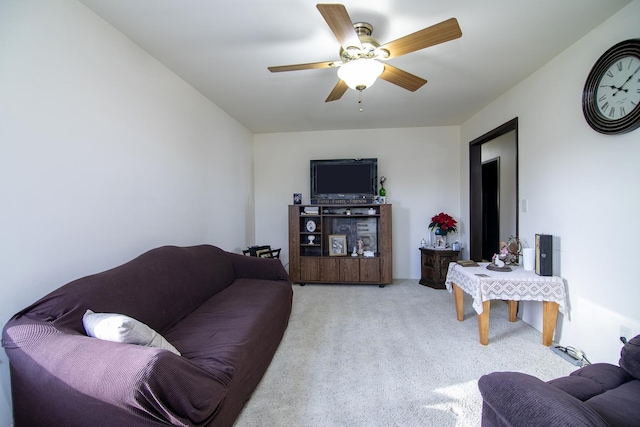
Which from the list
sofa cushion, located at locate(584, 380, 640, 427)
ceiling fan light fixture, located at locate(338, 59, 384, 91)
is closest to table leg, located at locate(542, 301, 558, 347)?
sofa cushion, located at locate(584, 380, 640, 427)

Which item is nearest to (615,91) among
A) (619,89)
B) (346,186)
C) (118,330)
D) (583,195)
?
(619,89)

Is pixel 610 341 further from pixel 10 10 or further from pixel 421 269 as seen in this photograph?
pixel 10 10

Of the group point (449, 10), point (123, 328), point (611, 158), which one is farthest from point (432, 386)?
point (449, 10)

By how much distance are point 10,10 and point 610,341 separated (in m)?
4.05

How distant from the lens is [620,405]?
3.35ft

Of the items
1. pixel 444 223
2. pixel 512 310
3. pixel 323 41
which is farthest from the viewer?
pixel 444 223

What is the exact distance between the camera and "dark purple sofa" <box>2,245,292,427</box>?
0.98 metres

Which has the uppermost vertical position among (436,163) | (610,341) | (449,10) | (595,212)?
(449,10)

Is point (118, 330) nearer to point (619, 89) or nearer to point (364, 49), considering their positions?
point (364, 49)

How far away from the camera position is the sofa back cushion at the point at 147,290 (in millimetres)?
1338

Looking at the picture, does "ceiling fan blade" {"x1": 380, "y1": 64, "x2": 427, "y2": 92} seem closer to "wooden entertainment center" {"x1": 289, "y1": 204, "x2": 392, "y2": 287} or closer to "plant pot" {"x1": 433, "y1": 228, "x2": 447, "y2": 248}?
"wooden entertainment center" {"x1": 289, "y1": 204, "x2": 392, "y2": 287}

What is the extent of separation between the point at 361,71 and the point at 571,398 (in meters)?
1.86

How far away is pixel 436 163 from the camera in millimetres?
4480

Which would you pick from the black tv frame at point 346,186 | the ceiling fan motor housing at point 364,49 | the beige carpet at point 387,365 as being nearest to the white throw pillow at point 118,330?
the beige carpet at point 387,365
